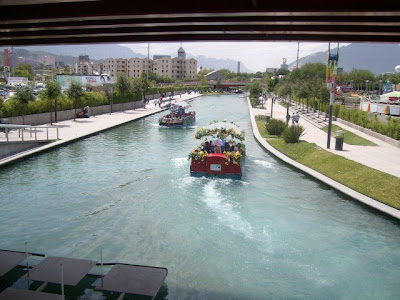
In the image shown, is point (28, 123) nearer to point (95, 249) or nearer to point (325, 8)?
point (95, 249)

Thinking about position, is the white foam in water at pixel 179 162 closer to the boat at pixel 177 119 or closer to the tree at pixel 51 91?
the boat at pixel 177 119

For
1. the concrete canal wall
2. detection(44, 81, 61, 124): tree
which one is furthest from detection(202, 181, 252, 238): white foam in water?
detection(44, 81, 61, 124): tree

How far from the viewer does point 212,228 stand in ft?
48.5

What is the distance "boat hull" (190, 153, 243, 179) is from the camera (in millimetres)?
21125

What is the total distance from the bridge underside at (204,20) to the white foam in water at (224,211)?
22.3 ft

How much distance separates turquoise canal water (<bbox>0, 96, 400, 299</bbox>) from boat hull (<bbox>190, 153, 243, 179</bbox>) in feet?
1.84

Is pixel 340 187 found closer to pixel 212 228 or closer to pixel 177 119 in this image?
pixel 212 228

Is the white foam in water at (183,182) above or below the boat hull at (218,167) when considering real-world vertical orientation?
below

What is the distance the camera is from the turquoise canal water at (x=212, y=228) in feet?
37.2

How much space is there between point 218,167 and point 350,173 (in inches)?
270

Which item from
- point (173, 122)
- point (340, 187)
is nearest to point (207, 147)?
point (340, 187)

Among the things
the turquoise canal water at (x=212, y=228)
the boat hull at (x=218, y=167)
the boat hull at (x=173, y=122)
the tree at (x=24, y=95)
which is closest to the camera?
the turquoise canal water at (x=212, y=228)

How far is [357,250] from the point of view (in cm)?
1345

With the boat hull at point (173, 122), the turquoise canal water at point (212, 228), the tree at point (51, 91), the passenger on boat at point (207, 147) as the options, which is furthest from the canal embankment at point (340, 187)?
the tree at point (51, 91)
